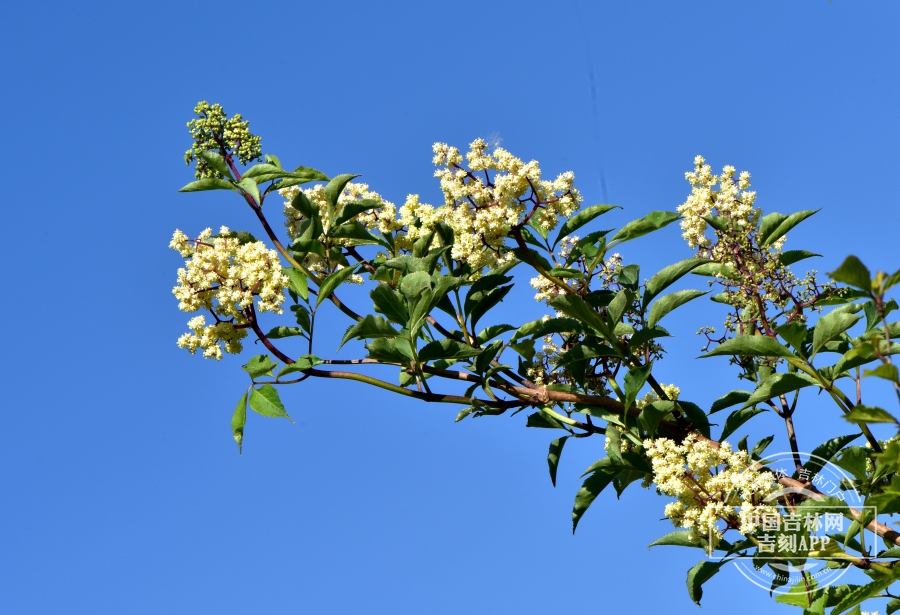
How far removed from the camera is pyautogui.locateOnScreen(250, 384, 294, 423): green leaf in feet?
11.4

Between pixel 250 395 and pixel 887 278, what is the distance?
237cm

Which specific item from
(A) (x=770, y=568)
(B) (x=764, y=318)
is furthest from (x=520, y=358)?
(A) (x=770, y=568)

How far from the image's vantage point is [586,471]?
3758 mm

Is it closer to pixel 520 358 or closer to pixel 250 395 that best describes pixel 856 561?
pixel 520 358

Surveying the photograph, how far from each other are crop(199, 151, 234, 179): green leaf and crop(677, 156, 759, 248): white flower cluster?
6.89 feet

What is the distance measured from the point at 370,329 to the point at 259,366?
0.46 meters

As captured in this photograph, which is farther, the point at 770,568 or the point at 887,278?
the point at 770,568

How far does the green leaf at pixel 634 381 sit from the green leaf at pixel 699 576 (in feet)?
2.85

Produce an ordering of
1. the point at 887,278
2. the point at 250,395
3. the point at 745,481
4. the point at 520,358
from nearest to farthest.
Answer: the point at 887,278 < the point at 745,481 < the point at 250,395 < the point at 520,358

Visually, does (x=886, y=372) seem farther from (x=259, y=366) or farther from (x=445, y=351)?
(x=259, y=366)

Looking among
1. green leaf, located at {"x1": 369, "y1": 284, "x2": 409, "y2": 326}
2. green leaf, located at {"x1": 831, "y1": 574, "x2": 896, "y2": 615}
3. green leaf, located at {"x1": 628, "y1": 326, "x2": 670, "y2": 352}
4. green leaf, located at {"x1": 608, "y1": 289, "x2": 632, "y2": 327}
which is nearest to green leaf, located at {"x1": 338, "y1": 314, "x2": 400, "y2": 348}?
green leaf, located at {"x1": 369, "y1": 284, "x2": 409, "y2": 326}

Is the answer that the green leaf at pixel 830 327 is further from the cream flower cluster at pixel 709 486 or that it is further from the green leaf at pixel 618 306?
the green leaf at pixel 618 306

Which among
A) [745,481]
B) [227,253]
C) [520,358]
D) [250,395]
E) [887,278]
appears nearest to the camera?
[887,278]

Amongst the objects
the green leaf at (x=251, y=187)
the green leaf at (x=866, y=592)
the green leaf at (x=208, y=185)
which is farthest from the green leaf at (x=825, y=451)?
the green leaf at (x=208, y=185)
